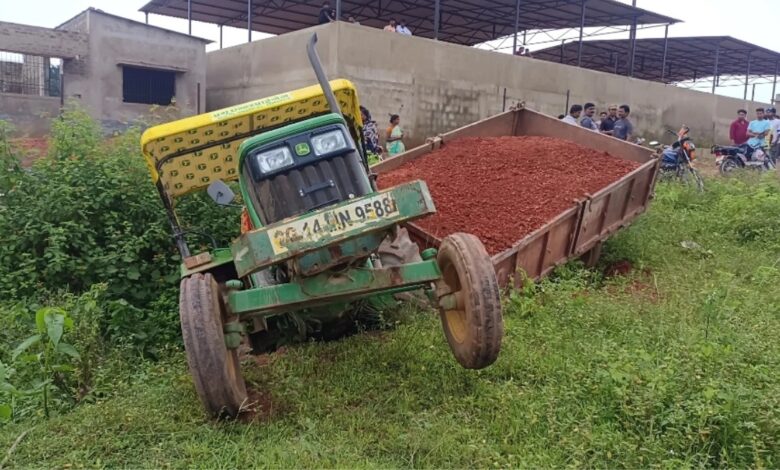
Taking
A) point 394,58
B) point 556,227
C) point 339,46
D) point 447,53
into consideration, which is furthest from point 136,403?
point 447,53

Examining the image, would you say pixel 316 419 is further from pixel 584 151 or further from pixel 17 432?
pixel 584 151

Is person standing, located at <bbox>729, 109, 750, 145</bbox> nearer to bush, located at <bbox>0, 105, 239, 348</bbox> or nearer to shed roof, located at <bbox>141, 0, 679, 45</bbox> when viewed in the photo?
shed roof, located at <bbox>141, 0, 679, 45</bbox>

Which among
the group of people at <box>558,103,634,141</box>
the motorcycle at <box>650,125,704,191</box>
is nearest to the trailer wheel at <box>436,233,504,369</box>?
the group of people at <box>558,103,634,141</box>

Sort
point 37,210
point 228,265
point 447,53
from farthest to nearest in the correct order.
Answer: point 447,53 < point 37,210 < point 228,265

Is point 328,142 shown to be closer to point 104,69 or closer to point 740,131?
point 104,69

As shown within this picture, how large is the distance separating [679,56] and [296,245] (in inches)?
1207

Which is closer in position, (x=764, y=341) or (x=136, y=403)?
(x=136, y=403)

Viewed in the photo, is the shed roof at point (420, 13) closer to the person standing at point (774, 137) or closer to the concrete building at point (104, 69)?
the concrete building at point (104, 69)

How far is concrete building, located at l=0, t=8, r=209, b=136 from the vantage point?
50.1ft

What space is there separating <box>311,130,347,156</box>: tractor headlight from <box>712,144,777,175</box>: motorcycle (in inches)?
470

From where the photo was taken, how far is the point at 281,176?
12.5 feet

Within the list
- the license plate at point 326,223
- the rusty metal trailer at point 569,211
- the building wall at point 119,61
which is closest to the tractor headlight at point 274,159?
the license plate at point 326,223

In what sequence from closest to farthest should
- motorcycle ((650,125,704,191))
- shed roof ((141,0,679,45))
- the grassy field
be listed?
1. the grassy field
2. motorcycle ((650,125,704,191))
3. shed roof ((141,0,679,45))

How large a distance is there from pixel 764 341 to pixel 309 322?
10.6 ft
